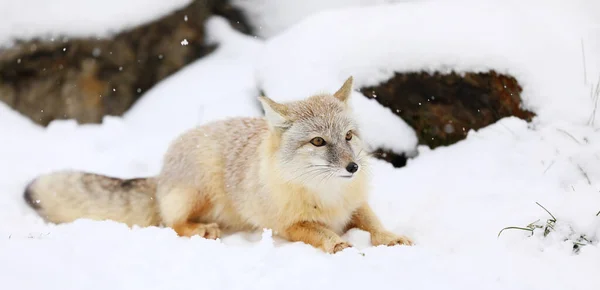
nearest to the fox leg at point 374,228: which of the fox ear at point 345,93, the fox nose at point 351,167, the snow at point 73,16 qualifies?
the fox nose at point 351,167

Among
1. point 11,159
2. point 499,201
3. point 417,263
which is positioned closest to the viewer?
point 417,263

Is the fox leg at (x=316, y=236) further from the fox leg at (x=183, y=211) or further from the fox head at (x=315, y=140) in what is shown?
the fox leg at (x=183, y=211)

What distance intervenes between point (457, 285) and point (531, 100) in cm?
363

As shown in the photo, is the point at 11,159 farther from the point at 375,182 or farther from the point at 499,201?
the point at 499,201

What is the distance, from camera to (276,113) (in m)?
4.46

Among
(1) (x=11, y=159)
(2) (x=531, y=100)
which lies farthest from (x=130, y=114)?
(2) (x=531, y=100)

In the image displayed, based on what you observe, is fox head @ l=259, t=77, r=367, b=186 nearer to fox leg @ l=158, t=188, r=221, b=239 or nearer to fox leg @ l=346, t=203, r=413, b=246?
fox leg @ l=346, t=203, r=413, b=246

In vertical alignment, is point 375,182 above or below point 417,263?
below

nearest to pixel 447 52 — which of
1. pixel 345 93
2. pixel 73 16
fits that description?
pixel 345 93

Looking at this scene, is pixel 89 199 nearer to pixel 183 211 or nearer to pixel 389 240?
pixel 183 211

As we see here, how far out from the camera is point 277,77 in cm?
693

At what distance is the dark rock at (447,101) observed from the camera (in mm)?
6109

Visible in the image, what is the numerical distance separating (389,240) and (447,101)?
2.63m

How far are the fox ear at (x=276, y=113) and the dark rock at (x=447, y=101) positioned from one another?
214 centimetres
